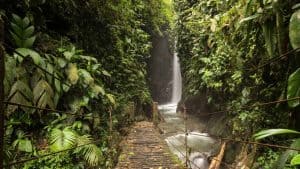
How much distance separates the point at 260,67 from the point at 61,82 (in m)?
2.75

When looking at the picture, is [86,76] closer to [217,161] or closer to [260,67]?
[217,161]

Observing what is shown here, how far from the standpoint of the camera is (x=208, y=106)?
1123cm

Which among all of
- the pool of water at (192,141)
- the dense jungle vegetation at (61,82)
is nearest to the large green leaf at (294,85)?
the dense jungle vegetation at (61,82)

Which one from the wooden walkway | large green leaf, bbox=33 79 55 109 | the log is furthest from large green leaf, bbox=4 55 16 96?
the log

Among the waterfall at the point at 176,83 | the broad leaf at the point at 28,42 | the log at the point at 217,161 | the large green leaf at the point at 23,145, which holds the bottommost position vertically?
the log at the point at 217,161

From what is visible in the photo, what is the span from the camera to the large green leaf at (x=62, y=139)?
12.9ft

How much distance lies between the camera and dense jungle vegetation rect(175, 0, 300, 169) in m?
2.48

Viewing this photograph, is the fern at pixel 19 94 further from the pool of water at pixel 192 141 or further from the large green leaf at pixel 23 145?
the pool of water at pixel 192 141

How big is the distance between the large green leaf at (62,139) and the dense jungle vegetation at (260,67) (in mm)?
2127

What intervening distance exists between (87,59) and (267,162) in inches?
137

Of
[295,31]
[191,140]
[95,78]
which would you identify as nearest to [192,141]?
[191,140]

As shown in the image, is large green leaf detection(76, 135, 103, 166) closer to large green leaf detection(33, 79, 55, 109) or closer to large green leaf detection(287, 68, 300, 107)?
large green leaf detection(33, 79, 55, 109)

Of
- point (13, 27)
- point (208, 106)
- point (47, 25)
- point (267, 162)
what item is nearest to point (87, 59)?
point (47, 25)

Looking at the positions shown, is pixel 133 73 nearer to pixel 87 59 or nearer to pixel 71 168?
pixel 87 59
